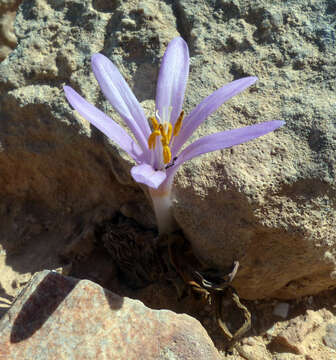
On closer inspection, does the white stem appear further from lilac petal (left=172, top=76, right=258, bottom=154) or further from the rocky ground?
lilac petal (left=172, top=76, right=258, bottom=154)

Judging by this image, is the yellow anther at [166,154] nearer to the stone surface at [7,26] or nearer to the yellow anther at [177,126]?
the yellow anther at [177,126]

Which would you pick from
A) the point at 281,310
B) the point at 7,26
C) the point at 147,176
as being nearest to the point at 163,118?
the point at 147,176

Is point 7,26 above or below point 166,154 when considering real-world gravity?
above

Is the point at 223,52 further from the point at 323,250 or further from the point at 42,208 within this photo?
the point at 42,208

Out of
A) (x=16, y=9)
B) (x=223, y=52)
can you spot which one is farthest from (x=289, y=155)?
(x=16, y=9)

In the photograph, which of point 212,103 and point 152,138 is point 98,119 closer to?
point 152,138
